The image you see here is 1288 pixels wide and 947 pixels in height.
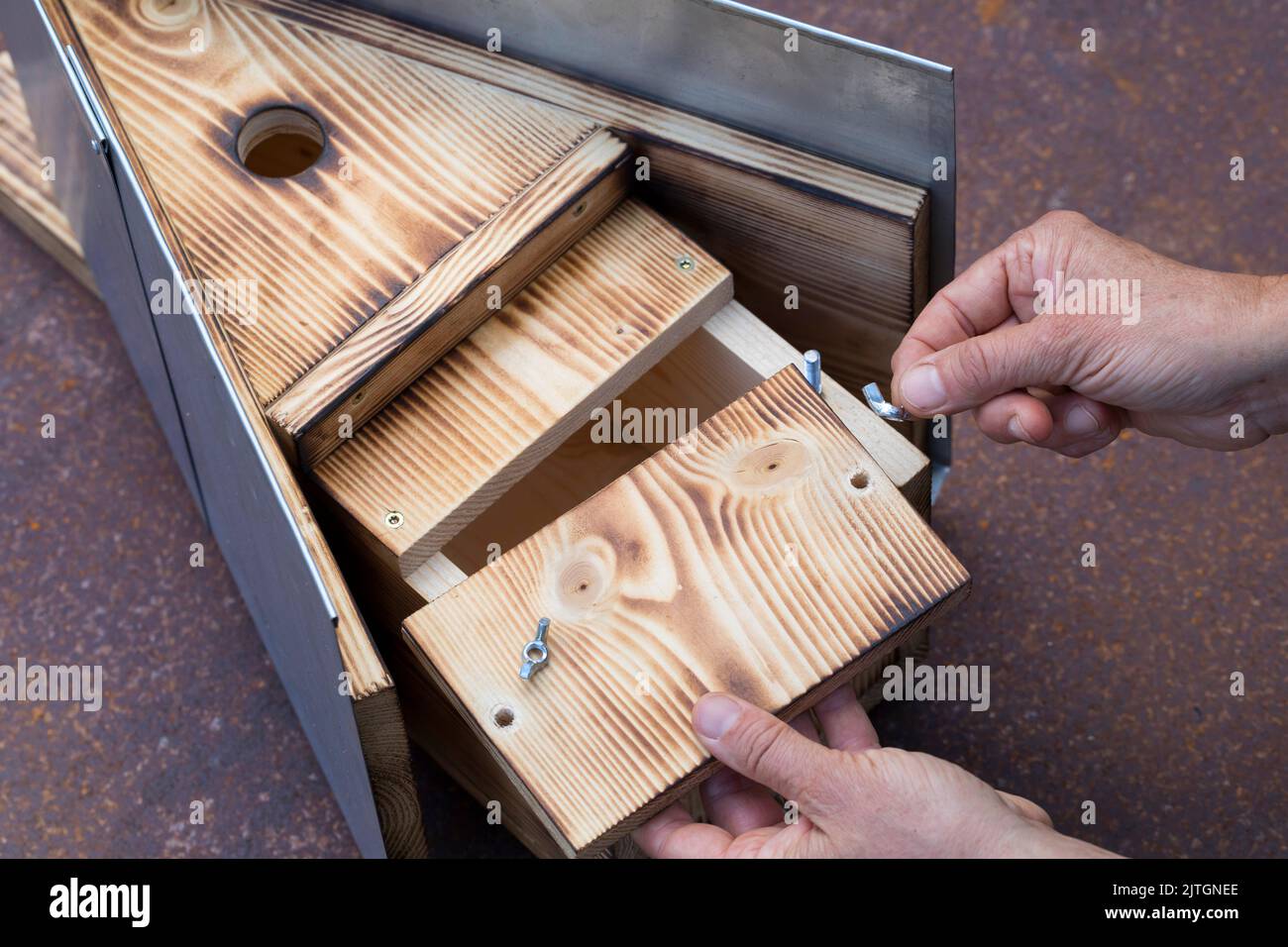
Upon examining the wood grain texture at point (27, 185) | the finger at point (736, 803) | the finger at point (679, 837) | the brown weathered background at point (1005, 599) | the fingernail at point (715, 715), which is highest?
the wood grain texture at point (27, 185)

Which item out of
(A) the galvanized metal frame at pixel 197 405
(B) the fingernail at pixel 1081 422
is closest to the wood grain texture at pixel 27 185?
(A) the galvanized metal frame at pixel 197 405

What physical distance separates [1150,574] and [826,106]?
82 centimetres

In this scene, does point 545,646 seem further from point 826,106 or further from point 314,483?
point 826,106

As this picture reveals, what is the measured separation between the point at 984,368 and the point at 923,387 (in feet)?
0.19

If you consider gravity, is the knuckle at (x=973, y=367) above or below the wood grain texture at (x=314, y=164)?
below

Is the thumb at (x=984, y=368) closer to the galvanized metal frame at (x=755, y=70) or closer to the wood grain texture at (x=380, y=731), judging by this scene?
the galvanized metal frame at (x=755, y=70)

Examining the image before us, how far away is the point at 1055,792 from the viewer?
5.95 ft

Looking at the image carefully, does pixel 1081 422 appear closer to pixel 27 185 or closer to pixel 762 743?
pixel 762 743

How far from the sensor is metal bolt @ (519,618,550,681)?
1288mm

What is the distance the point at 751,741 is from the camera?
1.23 m

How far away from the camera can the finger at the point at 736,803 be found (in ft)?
4.66

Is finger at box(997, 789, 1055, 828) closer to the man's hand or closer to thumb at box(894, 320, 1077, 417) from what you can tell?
the man's hand

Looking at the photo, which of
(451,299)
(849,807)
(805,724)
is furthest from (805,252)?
(849,807)

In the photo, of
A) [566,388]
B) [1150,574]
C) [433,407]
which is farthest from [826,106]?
[1150,574]
